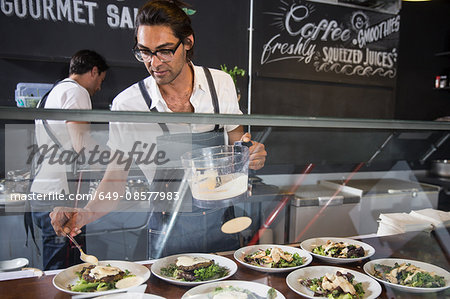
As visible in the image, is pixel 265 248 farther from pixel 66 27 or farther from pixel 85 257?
pixel 66 27

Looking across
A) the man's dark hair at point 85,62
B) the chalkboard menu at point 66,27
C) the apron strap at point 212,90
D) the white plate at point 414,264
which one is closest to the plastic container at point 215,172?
the apron strap at point 212,90

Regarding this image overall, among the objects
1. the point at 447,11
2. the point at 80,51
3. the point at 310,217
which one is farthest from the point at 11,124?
the point at 447,11

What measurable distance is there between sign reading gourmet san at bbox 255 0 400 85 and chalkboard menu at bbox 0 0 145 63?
53.1 inches

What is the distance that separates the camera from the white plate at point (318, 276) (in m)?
1.03

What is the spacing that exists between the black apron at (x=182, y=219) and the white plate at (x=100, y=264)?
0.08m

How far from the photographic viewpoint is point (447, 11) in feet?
14.2

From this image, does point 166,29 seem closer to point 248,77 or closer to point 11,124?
point 11,124

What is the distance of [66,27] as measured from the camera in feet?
8.47

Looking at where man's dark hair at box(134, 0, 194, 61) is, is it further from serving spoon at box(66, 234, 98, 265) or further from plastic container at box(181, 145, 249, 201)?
serving spoon at box(66, 234, 98, 265)

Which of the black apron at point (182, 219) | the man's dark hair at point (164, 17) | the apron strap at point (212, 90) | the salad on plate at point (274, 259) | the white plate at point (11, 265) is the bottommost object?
the salad on plate at point (274, 259)

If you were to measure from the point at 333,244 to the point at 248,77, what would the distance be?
2299 mm

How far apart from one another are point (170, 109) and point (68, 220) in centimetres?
47

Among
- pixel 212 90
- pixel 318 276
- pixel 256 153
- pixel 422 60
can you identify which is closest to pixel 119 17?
pixel 212 90

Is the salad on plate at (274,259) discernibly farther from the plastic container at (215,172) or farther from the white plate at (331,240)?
the plastic container at (215,172)
